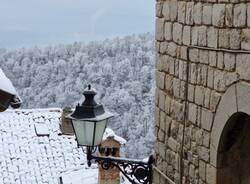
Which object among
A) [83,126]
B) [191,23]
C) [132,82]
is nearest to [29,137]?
[83,126]

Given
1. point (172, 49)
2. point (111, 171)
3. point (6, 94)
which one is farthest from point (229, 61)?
point (111, 171)

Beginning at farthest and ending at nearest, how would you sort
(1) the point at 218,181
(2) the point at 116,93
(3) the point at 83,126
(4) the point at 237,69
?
1. (2) the point at 116,93
2. (3) the point at 83,126
3. (1) the point at 218,181
4. (4) the point at 237,69

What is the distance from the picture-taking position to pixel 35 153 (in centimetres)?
1550

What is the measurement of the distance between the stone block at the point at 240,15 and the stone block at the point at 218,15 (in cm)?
17

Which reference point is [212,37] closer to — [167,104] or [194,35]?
[194,35]

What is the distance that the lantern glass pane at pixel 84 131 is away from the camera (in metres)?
5.16

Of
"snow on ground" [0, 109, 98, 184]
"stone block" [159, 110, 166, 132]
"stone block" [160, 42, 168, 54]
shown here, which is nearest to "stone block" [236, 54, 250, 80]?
"stone block" [160, 42, 168, 54]

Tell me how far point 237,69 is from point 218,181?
0.82 m

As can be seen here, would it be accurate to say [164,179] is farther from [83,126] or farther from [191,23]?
[191,23]

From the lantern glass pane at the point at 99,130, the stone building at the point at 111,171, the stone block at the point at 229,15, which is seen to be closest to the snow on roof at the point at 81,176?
the stone building at the point at 111,171

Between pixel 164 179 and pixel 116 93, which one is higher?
pixel 164 179

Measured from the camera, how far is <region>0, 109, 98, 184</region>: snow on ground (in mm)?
14523

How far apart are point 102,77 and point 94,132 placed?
29.1 m

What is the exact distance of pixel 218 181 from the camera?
405 cm
